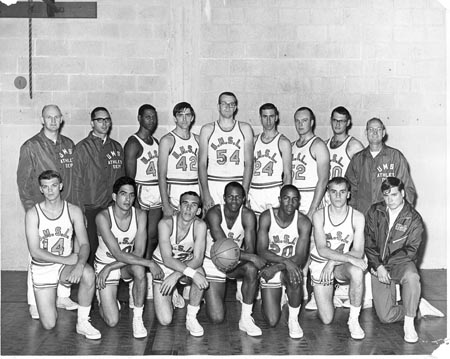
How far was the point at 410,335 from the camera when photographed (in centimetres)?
562

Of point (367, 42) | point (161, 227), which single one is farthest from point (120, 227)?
point (367, 42)

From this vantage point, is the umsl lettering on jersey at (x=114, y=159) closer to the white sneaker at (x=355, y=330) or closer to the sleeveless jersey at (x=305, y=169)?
the sleeveless jersey at (x=305, y=169)

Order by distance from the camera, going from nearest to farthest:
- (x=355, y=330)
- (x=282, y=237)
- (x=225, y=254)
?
(x=355, y=330) → (x=225, y=254) → (x=282, y=237)

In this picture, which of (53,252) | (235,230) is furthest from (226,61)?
(53,252)

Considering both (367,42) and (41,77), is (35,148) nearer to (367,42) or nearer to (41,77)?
(41,77)

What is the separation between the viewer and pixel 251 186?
721cm

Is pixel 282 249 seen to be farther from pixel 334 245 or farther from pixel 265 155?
pixel 265 155

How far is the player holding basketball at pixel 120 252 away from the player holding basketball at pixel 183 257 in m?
0.16

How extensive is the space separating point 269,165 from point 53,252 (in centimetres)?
239

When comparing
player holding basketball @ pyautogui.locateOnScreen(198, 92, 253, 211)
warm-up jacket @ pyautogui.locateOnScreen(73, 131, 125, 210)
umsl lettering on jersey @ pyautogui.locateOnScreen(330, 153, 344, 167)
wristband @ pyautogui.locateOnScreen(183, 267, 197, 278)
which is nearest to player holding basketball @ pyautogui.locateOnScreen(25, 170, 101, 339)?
wristband @ pyautogui.locateOnScreen(183, 267, 197, 278)

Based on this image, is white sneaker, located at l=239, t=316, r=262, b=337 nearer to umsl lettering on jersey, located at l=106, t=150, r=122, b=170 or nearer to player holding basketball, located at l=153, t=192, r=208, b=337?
player holding basketball, located at l=153, t=192, r=208, b=337

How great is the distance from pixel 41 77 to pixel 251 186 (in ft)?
10.5

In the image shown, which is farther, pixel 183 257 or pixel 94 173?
Answer: pixel 94 173

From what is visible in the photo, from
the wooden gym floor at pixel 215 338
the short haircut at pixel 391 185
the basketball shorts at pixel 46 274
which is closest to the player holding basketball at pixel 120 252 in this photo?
the wooden gym floor at pixel 215 338
